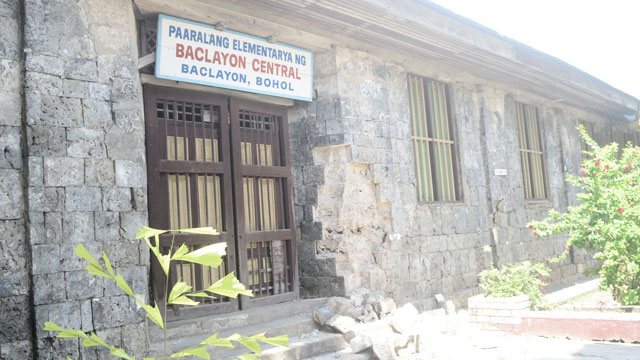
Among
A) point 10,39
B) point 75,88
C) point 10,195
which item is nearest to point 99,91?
point 75,88

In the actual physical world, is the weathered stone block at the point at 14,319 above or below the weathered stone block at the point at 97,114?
below

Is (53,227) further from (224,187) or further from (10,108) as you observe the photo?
(224,187)

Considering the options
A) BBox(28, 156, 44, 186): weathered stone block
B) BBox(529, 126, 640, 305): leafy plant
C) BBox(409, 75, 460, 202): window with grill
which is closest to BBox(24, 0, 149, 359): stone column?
BBox(28, 156, 44, 186): weathered stone block

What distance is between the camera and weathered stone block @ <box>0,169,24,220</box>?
416 centimetres

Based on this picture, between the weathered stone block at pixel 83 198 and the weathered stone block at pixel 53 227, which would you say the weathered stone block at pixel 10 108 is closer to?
the weathered stone block at pixel 83 198

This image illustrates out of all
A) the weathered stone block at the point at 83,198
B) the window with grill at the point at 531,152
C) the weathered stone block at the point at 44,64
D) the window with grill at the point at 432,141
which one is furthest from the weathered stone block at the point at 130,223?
the window with grill at the point at 531,152

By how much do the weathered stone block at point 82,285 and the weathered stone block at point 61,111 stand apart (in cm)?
127

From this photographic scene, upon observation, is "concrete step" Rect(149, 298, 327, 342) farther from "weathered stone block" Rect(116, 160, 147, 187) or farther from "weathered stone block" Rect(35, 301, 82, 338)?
"weathered stone block" Rect(116, 160, 147, 187)

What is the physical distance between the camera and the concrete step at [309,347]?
5312 millimetres

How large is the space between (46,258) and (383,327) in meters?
3.79

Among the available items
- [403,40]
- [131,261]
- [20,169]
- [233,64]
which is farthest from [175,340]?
[403,40]

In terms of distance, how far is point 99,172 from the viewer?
15.1 ft

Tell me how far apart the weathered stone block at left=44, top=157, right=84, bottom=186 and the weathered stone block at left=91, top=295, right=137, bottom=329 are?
1030mm

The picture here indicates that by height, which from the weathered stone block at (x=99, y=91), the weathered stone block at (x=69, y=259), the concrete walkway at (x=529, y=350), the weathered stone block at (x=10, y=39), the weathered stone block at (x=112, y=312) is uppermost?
the weathered stone block at (x=10, y=39)
